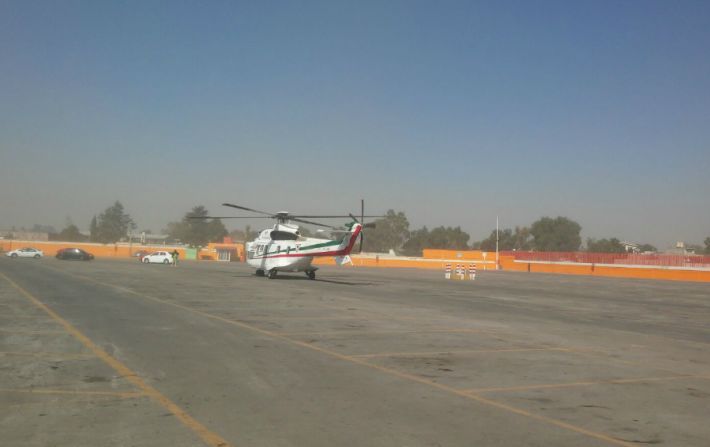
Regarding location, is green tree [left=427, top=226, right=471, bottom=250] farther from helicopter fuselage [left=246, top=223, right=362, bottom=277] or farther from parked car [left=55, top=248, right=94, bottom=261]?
helicopter fuselage [left=246, top=223, right=362, bottom=277]

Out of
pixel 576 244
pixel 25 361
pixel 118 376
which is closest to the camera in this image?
pixel 118 376

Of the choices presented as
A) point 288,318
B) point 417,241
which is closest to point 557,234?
point 417,241

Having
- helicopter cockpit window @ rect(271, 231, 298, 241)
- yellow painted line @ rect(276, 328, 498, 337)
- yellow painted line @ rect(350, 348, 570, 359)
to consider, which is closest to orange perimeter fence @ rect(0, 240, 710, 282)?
helicopter cockpit window @ rect(271, 231, 298, 241)

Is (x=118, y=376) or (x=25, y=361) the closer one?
(x=118, y=376)

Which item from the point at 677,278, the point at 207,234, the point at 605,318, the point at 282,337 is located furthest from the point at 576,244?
the point at 282,337

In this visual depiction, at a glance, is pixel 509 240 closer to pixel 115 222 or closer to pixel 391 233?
pixel 391 233

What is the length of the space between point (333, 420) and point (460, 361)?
182 inches

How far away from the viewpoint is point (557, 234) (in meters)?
123

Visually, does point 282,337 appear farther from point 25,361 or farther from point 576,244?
point 576,244

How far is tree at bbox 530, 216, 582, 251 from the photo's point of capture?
12169 cm

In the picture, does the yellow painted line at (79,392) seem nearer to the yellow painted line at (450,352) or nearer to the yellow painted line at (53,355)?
the yellow painted line at (53,355)

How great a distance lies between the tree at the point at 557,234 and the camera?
122m

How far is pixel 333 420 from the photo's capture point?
6.97 metres

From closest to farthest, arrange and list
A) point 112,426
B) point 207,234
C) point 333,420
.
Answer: point 112,426 < point 333,420 < point 207,234
